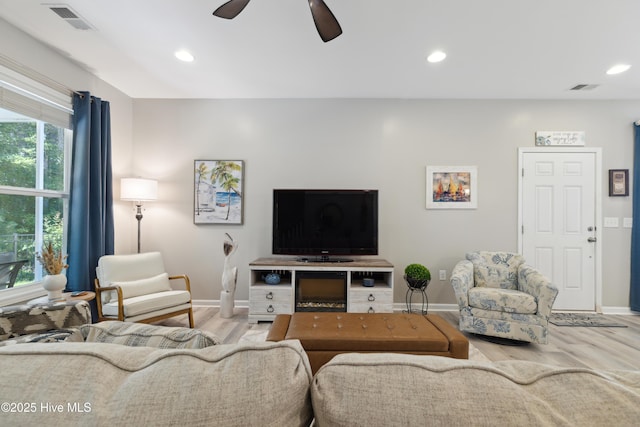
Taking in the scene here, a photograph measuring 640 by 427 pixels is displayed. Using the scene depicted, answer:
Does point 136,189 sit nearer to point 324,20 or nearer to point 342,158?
point 342,158

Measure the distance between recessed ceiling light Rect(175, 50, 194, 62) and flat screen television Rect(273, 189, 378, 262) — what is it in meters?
1.57

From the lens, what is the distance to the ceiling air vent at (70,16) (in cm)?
212

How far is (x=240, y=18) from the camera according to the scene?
221 centimetres

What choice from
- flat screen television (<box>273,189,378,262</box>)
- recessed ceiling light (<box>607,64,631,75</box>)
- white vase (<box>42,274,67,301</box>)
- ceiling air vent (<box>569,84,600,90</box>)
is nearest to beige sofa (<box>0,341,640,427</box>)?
white vase (<box>42,274,67,301</box>)

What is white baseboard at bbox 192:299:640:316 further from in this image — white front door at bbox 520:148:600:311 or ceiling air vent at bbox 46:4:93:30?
ceiling air vent at bbox 46:4:93:30

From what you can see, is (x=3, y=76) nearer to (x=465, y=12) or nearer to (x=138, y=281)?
(x=138, y=281)

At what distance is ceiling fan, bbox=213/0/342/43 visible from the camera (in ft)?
5.37

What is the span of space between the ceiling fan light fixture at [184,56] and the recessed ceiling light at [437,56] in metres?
2.25

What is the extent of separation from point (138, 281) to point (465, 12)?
→ 369 cm

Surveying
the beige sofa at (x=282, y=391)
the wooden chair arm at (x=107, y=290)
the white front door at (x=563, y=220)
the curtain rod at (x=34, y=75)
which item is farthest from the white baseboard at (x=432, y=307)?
the beige sofa at (x=282, y=391)

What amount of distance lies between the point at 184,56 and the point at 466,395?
3272 millimetres

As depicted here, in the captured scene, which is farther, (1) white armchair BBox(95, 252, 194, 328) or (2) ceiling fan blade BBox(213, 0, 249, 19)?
(1) white armchair BBox(95, 252, 194, 328)

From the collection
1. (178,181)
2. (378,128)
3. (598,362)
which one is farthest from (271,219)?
(598,362)

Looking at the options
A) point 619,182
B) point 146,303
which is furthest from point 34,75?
point 619,182
